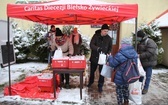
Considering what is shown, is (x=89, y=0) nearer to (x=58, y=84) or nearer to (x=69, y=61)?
(x=69, y=61)

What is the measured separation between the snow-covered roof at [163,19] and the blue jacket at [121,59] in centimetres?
624

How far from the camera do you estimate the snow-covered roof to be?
9.94 metres

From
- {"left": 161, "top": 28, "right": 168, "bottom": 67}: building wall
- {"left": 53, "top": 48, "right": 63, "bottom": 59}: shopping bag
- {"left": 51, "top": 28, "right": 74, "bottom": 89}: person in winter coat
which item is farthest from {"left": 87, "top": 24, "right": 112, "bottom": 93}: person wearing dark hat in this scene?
{"left": 161, "top": 28, "right": 168, "bottom": 67}: building wall

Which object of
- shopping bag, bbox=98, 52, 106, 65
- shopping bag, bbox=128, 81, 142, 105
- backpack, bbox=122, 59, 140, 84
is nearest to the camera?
backpack, bbox=122, 59, 140, 84

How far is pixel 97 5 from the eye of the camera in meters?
4.47

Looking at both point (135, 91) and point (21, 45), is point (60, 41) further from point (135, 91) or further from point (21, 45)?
point (21, 45)

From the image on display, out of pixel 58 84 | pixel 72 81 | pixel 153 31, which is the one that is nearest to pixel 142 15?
pixel 153 31

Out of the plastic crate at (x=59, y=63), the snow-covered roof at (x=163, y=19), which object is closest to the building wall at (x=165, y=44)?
the snow-covered roof at (x=163, y=19)

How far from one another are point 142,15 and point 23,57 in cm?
678

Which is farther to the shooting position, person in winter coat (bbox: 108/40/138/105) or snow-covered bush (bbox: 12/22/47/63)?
snow-covered bush (bbox: 12/22/47/63)

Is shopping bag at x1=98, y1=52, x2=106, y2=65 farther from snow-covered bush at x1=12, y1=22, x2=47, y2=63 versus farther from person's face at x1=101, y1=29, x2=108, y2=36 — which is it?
snow-covered bush at x1=12, y1=22, x2=47, y2=63

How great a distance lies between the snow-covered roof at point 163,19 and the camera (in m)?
9.94

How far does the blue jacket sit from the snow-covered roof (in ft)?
20.5

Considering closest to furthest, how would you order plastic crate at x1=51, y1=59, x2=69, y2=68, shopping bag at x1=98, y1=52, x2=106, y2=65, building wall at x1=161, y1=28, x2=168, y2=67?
1. plastic crate at x1=51, y1=59, x2=69, y2=68
2. shopping bag at x1=98, y1=52, x2=106, y2=65
3. building wall at x1=161, y1=28, x2=168, y2=67
